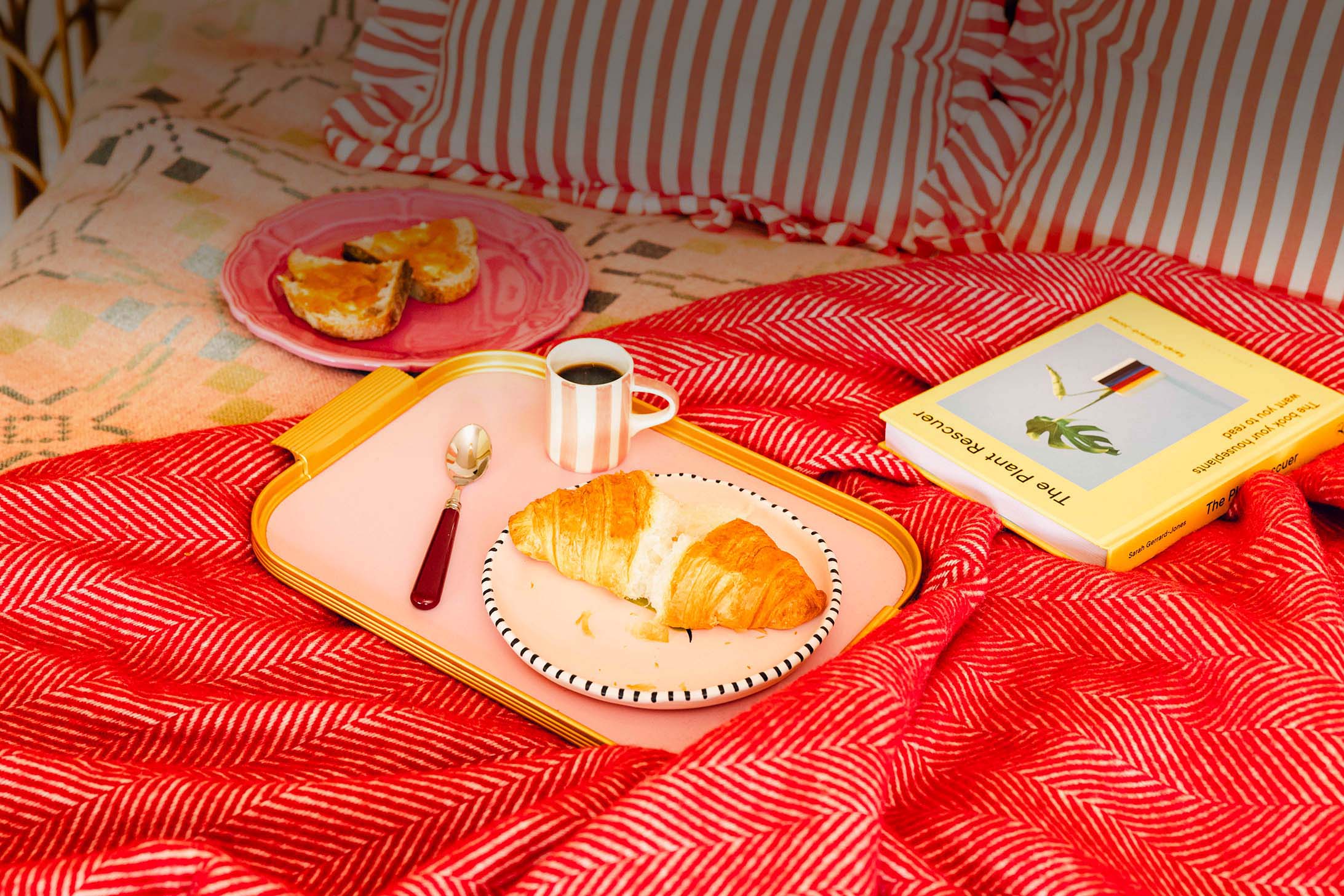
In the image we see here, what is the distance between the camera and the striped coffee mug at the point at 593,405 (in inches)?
37.0

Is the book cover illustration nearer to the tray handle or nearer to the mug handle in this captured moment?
the mug handle

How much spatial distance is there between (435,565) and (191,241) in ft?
2.41

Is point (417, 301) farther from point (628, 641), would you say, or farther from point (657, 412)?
point (628, 641)

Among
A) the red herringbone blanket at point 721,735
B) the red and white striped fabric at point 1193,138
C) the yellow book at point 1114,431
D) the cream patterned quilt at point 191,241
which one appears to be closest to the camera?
the red herringbone blanket at point 721,735

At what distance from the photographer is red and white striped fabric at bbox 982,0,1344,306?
4.11ft

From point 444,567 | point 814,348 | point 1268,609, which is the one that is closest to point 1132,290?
point 814,348

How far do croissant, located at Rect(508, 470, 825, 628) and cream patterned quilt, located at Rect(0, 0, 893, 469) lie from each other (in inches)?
15.9

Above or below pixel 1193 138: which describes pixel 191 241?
below

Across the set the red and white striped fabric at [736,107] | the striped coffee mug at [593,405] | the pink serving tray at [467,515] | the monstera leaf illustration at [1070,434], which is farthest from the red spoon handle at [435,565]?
the red and white striped fabric at [736,107]

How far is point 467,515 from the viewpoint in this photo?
0.94 m

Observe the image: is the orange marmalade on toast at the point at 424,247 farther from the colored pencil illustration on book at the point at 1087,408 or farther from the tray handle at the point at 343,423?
the colored pencil illustration on book at the point at 1087,408

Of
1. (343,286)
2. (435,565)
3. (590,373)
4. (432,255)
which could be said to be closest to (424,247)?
(432,255)

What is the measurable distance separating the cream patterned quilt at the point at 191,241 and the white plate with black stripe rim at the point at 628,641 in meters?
0.41

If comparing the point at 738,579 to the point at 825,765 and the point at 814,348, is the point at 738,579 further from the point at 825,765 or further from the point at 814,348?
the point at 814,348
